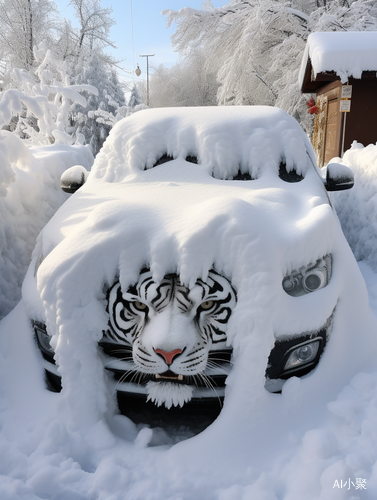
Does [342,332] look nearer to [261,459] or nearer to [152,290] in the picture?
[261,459]

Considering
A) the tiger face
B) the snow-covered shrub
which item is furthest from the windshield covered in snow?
the snow-covered shrub

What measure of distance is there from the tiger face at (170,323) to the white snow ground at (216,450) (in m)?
0.20

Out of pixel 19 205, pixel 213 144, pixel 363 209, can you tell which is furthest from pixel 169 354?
pixel 363 209

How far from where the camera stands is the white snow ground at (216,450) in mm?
1452

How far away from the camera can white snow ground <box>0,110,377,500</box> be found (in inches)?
57.2

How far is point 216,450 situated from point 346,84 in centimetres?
1028

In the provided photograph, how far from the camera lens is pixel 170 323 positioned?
1666mm

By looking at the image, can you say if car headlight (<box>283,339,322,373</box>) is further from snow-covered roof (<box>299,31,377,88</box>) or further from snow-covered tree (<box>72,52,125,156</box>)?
snow-covered tree (<box>72,52,125,156</box>)

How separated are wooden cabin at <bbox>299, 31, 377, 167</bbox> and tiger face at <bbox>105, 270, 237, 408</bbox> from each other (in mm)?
9076

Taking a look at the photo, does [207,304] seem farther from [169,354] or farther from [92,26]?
[92,26]

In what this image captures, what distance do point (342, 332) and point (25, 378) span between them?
5.29ft

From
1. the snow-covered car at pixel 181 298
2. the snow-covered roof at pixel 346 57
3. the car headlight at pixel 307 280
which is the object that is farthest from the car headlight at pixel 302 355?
the snow-covered roof at pixel 346 57

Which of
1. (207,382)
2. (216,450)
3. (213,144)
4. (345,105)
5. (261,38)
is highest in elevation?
(261,38)

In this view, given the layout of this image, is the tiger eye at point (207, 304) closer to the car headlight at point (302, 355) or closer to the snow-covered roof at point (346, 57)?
the car headlight at point (302, 355)
